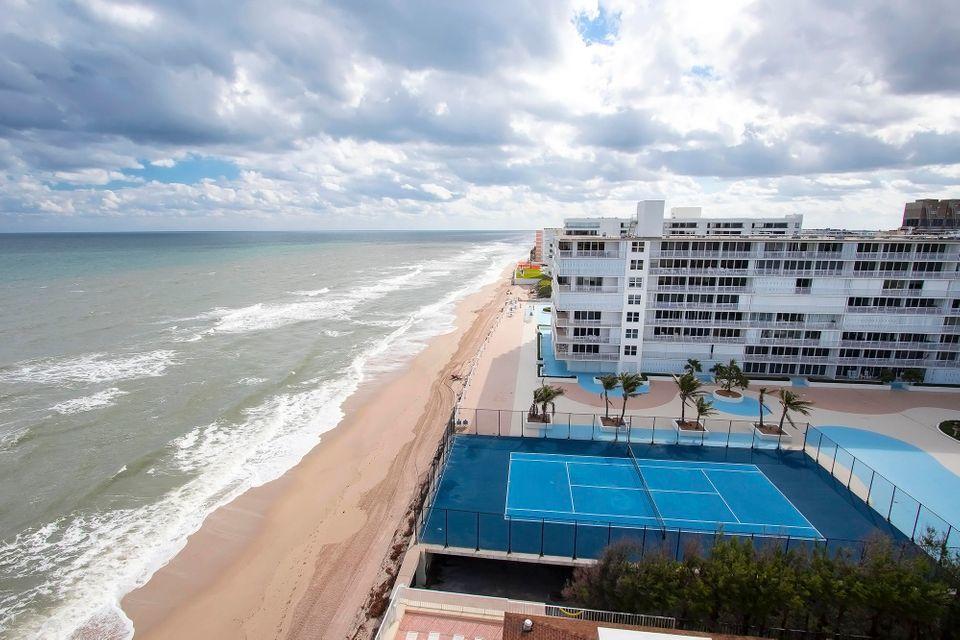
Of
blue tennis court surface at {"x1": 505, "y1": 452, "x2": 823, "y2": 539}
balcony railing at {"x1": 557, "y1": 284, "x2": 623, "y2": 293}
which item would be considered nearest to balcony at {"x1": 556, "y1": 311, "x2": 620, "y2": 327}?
balcony railing at {"x1": 557, "y1": 284, "x2": 623, "y2": 293}

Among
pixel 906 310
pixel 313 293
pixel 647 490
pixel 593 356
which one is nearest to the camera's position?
pixel 647 490

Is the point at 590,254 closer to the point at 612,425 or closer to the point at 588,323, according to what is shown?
the point at 588,323

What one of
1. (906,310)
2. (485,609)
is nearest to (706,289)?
(906,310)

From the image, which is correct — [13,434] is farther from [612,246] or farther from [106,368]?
[612,246]

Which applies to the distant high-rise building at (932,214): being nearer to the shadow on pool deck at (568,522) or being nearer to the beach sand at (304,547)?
the shadow on pool deck at (568,522)

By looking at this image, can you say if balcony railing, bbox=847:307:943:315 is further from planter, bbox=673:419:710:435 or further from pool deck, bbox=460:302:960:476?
planter, bbox=673:419:710:435

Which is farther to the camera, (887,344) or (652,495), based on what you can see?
(887,344)
